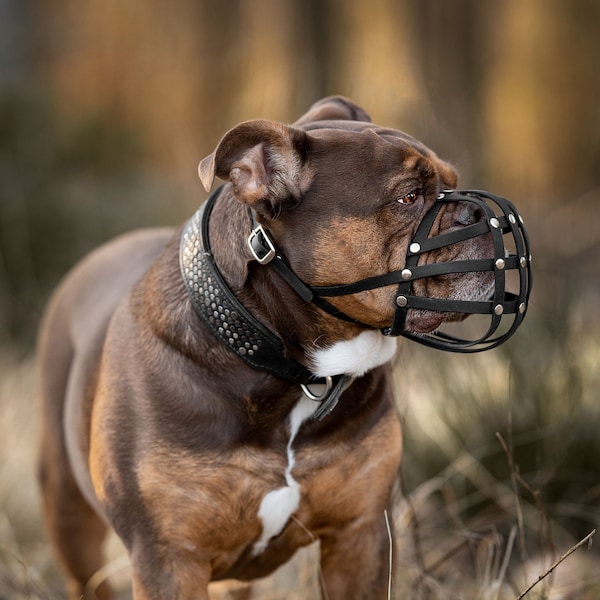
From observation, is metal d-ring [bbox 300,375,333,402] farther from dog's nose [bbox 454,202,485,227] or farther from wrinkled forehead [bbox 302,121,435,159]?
wrinkled forehead [bbox 302,121,435,159]

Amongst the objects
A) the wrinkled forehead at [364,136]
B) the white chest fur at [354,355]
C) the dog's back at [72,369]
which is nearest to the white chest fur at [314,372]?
the white chest fur at [354,355]

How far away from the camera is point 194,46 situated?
42.1ft

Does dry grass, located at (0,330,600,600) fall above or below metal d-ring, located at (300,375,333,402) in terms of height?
below

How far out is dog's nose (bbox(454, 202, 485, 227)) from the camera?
2.86 meters

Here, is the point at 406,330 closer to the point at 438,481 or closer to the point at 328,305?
the point at 328,305

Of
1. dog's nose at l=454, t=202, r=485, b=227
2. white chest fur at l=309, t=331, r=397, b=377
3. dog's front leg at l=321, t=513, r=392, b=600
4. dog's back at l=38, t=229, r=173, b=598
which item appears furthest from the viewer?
dog's back at l=38, t=229, r=173, b=598

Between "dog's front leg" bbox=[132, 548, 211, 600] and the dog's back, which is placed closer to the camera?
"dog's front leg" bbox=[132, 548, 211, 600]

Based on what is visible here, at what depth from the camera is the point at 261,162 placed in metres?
2.79

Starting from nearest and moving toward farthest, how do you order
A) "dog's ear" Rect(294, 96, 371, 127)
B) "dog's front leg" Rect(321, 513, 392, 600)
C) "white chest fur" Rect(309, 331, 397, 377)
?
1. "white chest fur" Rect(309, 331, 397, 377)
2. "dog's front leg" Rect(321, 513, 392, 600)
3. "dog's ear" Rect(294, 96, 371, 127)

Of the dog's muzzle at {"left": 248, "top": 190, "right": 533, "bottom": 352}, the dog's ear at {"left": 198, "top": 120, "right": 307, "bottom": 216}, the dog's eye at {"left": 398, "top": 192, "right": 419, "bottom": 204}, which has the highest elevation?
the dog's ear at {"left": 198, "top": 120, "right": 307, "bottom": 216}

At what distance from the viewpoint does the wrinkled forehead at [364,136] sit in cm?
284

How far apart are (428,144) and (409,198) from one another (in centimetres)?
178

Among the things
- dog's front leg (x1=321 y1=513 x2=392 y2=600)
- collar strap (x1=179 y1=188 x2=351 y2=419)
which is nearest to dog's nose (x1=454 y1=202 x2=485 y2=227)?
collar strap (x1=179 y1=188 x2=351 y2=419)

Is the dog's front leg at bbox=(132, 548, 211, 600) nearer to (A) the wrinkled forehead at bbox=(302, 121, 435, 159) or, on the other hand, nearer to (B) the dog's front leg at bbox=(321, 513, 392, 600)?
(B) the dog's front leg at bbox=(321, 513, 392, 600)
